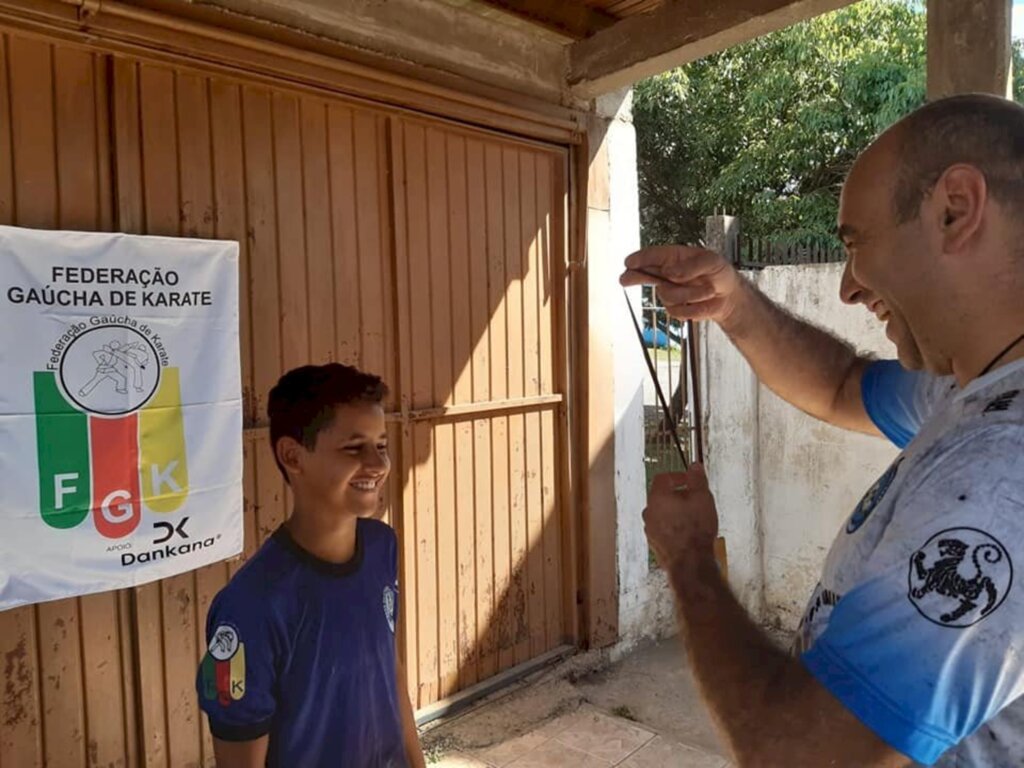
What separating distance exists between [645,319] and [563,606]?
2.12 m

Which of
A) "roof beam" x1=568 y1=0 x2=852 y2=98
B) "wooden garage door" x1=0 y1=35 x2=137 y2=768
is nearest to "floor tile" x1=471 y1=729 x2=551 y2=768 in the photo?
"wooden garage door" x1=0 y1=35 x2=137 y2=768

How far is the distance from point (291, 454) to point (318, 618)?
43cm

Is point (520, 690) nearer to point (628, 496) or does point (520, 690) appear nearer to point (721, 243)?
point (628, 496)

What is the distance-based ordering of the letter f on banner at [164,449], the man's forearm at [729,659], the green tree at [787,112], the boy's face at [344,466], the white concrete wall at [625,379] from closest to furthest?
the man's forearm at [729,659]
the boy's face at [344,466]
the letter f on banner at [164,449]
the white concrete wall at [625,379]
the green tree at [787,112]

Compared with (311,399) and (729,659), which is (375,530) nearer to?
(311,399)

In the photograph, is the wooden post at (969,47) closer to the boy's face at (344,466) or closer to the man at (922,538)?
the man at (922,538)

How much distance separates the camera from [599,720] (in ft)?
12.9

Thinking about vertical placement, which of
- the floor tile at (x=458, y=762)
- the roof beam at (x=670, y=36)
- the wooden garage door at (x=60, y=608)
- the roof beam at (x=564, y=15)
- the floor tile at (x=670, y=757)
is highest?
the roof beam at (x=564, y=15)

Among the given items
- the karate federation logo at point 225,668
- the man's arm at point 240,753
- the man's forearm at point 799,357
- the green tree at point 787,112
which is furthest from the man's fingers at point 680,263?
the green tree at point 787,112

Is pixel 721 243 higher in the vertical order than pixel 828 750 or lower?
higher

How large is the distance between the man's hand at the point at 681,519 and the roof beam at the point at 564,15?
317 centimetres

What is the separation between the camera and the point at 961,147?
1.04m

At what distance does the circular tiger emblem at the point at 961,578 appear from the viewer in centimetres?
81

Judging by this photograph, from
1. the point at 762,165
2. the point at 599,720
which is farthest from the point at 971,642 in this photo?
the point at 762,165
